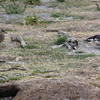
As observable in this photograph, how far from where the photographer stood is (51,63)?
12.1 metres

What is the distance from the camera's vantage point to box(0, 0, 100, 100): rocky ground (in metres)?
7.27

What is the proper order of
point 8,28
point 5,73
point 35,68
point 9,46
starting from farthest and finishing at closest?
point 8,28 < point 9,46 < point 35,68 < point 5,73

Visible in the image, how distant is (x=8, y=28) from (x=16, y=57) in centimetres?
664

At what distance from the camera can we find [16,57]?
1288cm

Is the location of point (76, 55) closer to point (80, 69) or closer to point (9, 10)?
point (80, 69)

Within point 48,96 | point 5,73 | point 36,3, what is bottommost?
point 36,3

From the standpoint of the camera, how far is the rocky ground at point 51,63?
23.8 ft

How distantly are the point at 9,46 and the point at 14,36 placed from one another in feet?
3.51

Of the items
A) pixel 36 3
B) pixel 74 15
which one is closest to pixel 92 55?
pixel 74 15

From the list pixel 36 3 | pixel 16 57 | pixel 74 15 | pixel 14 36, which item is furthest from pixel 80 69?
pixel 36 3

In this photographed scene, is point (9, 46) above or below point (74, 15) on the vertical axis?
above

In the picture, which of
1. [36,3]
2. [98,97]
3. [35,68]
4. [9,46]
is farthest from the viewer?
[36,3]

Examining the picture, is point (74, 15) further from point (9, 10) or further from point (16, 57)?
point (16, 57)

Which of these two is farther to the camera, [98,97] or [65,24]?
[65,24]
